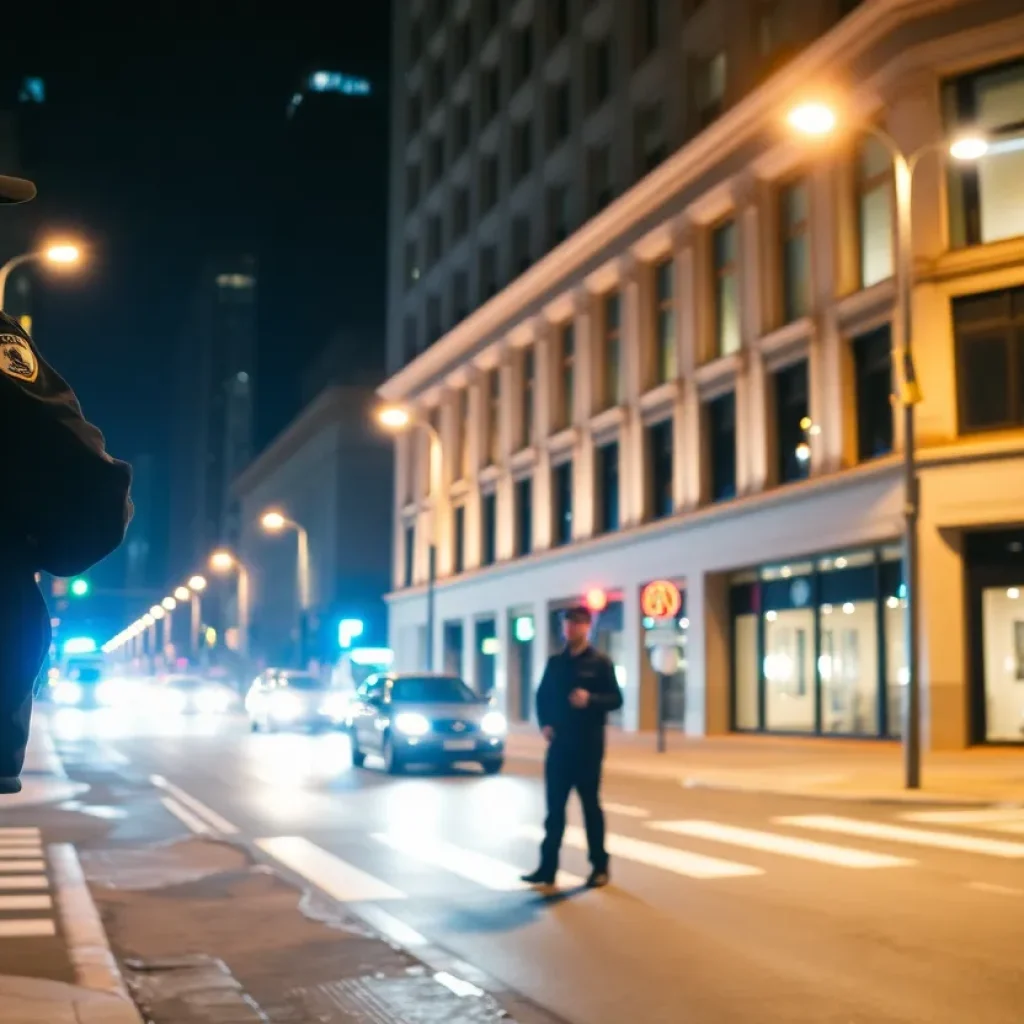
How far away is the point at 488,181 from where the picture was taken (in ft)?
171

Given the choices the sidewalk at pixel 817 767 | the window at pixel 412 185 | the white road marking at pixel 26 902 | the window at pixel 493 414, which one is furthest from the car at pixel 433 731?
the window at pixel 412 185

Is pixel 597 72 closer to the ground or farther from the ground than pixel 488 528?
farther from the ground

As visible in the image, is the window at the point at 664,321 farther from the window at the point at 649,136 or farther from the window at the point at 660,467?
the window at the point at 649,136

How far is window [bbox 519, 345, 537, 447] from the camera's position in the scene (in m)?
47.2

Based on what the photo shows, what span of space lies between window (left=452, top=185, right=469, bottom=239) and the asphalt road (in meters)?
36.8

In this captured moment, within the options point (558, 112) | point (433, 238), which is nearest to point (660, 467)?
point (558, 112)

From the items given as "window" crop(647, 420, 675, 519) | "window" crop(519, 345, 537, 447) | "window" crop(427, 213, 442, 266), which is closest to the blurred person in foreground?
"window" crop(647, 420, 675, 519)

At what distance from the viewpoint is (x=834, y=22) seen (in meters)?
30.7

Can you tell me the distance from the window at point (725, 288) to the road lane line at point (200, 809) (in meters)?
18.4

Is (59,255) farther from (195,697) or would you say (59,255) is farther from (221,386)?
(221,386)

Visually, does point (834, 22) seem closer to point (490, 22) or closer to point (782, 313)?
point (782, 313)

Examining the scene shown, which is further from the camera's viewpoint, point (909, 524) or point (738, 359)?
point (738, 359)

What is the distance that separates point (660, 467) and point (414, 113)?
29.3 meters

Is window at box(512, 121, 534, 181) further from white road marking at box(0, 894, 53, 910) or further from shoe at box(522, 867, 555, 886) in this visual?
white road marking at box(0, 894, 53, 910)
